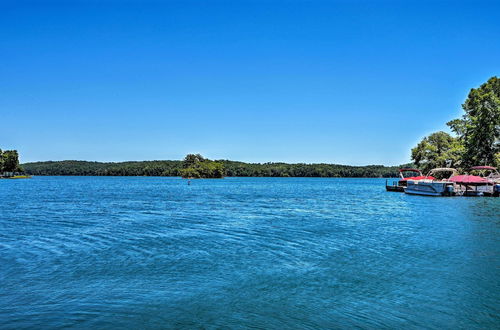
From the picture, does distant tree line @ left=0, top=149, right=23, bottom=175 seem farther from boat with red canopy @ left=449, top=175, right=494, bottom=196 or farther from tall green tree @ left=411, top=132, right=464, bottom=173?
boat with red canopy @ left=449, top=175, right=494, bottom=196

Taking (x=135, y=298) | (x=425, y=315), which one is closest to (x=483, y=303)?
(x=425, y=315)

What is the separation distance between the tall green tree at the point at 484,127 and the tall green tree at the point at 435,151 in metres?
8.69

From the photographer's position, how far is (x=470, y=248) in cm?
1928

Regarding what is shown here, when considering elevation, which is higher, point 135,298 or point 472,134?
point 472,134

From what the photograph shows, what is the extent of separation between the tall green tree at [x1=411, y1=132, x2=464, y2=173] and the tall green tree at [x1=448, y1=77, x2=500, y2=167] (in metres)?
8.69

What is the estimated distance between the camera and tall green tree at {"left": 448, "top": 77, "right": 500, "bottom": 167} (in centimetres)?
6264

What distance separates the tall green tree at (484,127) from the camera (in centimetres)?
6264

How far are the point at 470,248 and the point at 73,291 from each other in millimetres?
17901

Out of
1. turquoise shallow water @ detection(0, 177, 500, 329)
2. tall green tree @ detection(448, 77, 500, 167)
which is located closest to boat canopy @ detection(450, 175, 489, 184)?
tall green tree @ detection(448, 77, 500, 167)

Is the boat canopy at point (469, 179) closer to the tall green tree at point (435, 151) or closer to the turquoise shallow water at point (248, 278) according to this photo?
the tall green tree at point (435, 151)

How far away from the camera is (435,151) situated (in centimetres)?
8762

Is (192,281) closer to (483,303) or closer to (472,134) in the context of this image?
(483,303)

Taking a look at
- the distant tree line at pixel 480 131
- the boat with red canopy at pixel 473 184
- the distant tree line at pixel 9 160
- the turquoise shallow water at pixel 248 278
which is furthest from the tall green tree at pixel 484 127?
the distant tree line at pixel 9 160

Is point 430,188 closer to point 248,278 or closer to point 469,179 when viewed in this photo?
point 469,179
